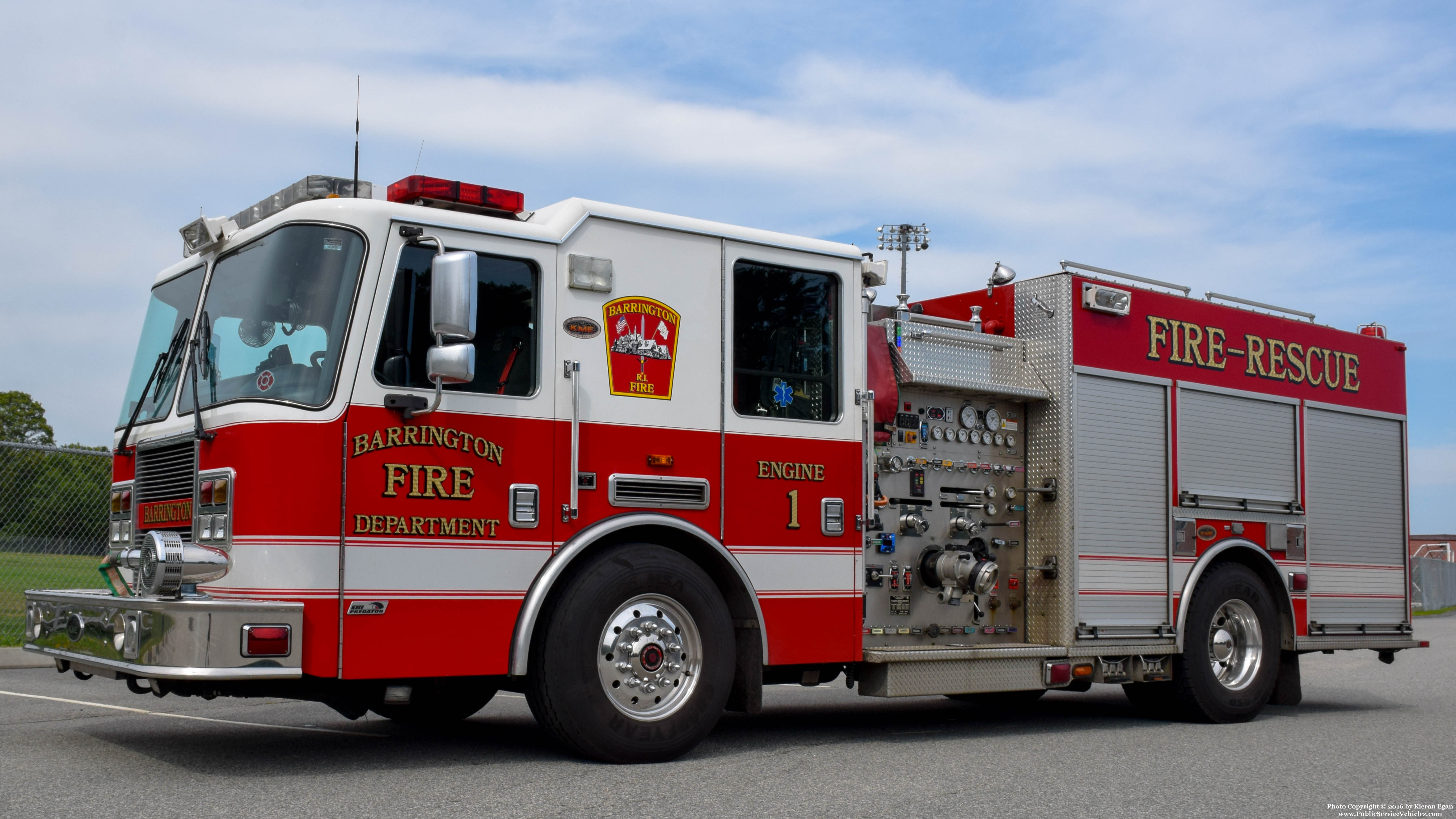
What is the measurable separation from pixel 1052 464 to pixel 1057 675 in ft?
4.48

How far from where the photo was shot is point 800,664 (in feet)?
23.9

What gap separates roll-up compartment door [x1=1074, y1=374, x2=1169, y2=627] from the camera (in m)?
8.74

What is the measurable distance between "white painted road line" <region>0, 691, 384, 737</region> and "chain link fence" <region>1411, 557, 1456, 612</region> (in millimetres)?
29000

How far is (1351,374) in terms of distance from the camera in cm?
1060

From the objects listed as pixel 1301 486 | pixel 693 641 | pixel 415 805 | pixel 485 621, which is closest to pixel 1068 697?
pixel 1301 486

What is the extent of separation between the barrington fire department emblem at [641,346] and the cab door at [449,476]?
339 millimetres

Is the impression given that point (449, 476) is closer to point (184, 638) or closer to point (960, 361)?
point (184, 638)

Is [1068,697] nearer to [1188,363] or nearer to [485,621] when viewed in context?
[1188,363]

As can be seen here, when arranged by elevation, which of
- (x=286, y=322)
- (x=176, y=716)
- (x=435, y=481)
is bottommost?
(x=176, y=716)

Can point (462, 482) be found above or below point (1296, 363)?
below

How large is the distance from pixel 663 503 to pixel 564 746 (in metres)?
1.28

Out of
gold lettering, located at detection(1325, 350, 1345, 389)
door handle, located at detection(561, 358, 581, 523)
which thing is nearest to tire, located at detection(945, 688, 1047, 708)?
gold lettering, located at detection(1325, 350, 1345, 389)

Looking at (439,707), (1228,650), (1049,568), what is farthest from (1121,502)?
(439,707)

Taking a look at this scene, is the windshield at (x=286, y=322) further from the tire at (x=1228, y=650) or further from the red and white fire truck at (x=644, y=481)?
the tire at (x=1228, y=650)
